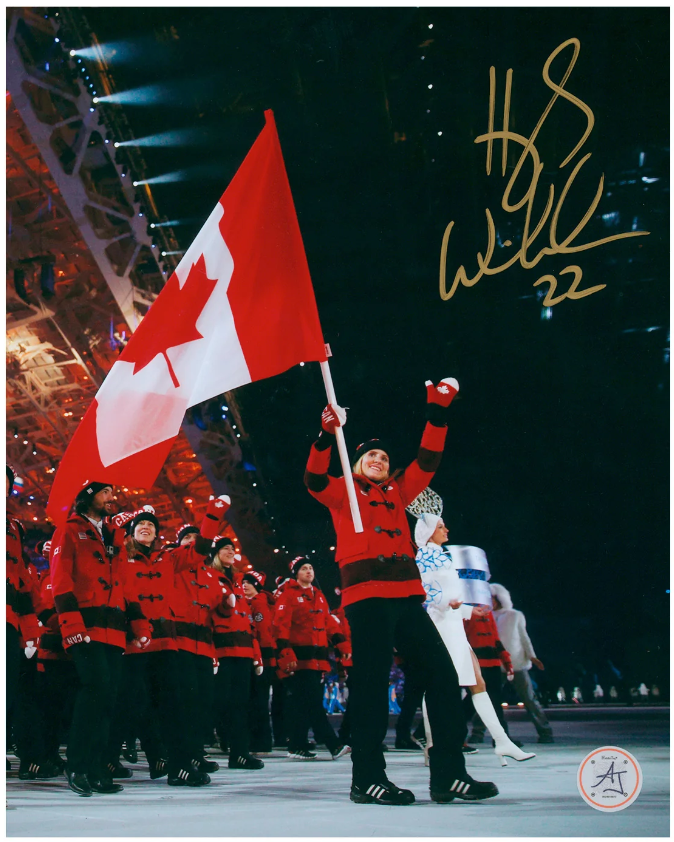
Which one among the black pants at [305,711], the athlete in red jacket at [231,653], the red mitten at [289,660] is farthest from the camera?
the red mitten at [289,660]

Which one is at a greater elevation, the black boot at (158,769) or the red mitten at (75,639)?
the red mitten at (75,639)

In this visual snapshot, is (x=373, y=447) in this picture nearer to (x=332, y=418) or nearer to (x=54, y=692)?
(x=332, y=418)

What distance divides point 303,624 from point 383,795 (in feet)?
16.5

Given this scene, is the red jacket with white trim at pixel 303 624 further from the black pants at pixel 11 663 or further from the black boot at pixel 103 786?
the black boot at pixel 103 786

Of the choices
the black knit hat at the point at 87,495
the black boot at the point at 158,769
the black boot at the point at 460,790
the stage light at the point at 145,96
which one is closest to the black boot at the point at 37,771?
the black boot at the point at 158,769

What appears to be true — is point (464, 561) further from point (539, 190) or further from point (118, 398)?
point (118, 398)

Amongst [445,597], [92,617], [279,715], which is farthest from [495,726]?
[279,715]

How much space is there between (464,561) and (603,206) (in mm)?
3464

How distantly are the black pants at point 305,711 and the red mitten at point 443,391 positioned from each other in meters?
4.57

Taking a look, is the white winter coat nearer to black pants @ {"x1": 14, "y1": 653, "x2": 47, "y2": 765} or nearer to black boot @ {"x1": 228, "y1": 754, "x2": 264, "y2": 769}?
black boot @ {"x1": 228, "y1": 754, "x2": 264, "y2": 769}

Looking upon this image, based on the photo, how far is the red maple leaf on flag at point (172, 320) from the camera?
4.74 metres

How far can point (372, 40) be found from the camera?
8633 millimetres

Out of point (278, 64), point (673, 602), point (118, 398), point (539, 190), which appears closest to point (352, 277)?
point (278, 64)

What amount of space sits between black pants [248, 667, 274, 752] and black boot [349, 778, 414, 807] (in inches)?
214
